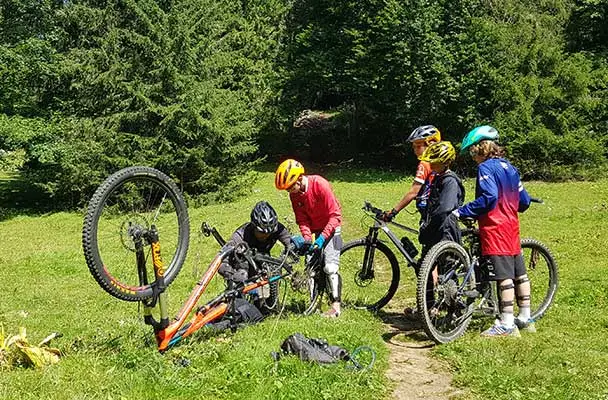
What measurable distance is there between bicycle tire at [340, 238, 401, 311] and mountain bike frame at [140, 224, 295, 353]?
152 cm

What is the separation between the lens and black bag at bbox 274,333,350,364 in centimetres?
517

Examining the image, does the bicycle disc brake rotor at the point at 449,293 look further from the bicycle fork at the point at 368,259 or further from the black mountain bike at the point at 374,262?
the bicycle fork at the point at 368,259

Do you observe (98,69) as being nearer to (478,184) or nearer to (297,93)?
(297,93)

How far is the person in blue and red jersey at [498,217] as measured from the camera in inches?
251

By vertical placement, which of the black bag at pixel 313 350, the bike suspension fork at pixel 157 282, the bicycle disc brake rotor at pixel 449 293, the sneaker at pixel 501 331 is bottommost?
the sneaker at pixel 501 331

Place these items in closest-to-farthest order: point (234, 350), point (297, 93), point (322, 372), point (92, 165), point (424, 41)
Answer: point (322, 372)
point (234, 350)
point (92, 165)
point (424, 41)
point (297, 93)

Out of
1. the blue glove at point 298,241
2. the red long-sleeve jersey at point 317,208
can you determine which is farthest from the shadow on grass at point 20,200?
the blue glove at point 298,241

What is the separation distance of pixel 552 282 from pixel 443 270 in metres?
1.76

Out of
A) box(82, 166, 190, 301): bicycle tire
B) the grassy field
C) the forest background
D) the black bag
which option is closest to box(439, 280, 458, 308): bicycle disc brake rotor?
the grassy field

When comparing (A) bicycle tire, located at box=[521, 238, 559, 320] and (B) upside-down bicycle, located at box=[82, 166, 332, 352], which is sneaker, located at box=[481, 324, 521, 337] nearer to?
(A) bicycle tire, located at box=[521, 238, 559, 320]

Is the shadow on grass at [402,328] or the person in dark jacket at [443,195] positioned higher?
the person in dark jacket at [443,195]

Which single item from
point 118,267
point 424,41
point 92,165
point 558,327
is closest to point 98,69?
point 92,165

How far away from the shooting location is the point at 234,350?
17.8 feet

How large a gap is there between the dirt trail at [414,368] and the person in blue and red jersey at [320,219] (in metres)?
0.87
